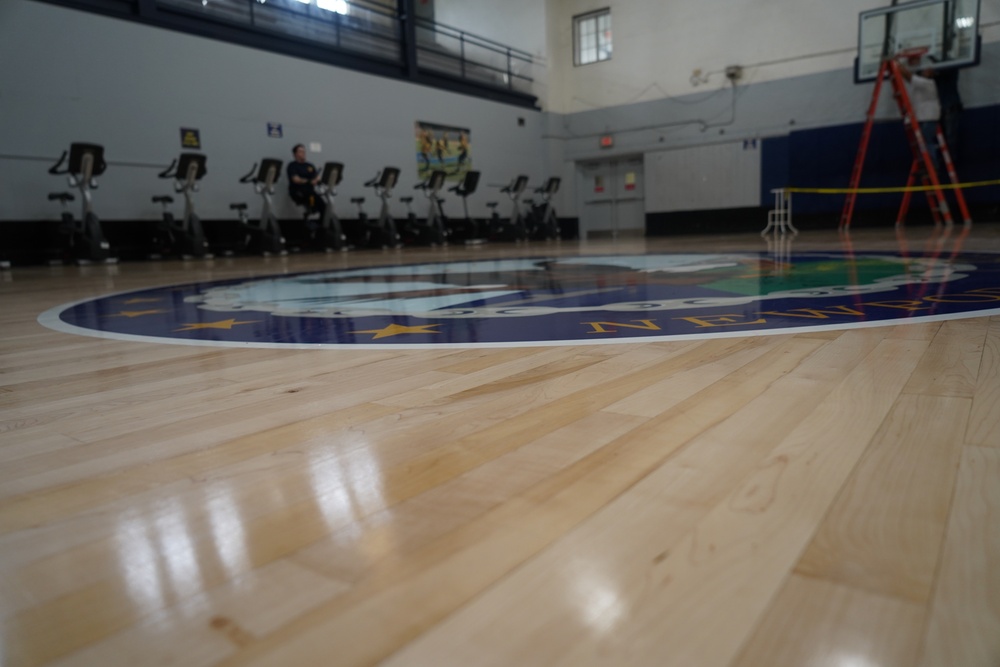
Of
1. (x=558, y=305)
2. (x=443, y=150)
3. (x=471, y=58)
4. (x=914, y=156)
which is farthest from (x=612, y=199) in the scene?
(x=558, y=305)

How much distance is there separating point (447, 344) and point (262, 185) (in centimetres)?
769

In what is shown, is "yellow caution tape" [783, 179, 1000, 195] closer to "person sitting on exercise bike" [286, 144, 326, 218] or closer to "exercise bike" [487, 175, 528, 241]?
"exercise bike" [487, 175, 528, 241]

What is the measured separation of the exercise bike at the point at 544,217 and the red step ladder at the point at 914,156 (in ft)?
16.8

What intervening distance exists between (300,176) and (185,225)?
1.68 metres

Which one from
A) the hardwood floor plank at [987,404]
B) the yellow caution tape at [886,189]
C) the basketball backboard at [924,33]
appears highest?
the basketball backboard at [924,33]

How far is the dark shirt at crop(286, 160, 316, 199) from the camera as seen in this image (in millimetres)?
8469

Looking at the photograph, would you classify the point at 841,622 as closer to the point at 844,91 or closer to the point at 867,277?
the point at 867,277

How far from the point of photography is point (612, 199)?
13641 millimetres

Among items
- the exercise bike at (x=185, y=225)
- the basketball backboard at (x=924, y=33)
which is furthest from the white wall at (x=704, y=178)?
the exercise bike at (x=185, y=225)

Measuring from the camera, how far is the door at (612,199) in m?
13.3

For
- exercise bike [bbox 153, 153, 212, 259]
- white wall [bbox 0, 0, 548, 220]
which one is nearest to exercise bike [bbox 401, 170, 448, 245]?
white wall [bbox 0, 0, 548, 220]

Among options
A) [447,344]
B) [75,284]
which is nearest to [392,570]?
[447,344]

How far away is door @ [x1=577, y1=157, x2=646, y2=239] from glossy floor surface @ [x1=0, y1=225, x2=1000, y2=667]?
1248 cm

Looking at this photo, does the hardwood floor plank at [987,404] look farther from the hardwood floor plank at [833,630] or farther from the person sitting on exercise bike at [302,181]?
the person sitting on exercise bike at [302,181]
